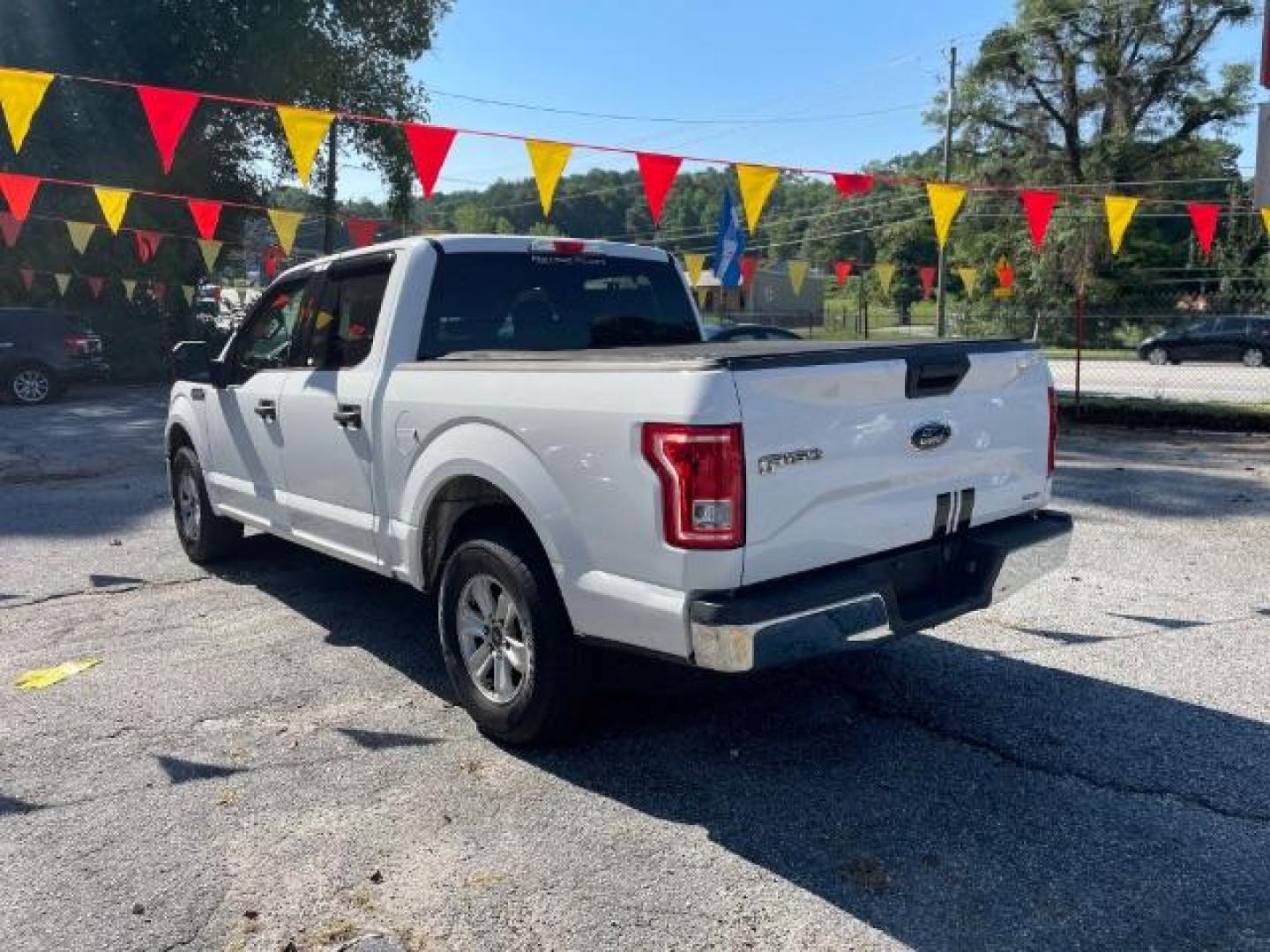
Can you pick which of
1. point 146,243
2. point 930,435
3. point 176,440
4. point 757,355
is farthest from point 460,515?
point 146,243

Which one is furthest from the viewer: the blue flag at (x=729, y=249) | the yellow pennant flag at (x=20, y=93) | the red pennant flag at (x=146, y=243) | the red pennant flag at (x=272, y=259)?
the red pennant flag at (x=272, y=259)

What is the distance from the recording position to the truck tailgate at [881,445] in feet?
10.00

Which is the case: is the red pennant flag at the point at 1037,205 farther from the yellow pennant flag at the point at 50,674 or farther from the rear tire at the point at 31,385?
the rear tire at the point at 31,385

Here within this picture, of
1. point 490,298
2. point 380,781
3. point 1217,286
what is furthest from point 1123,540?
point 1217,286

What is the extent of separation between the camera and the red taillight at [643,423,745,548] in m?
2.93

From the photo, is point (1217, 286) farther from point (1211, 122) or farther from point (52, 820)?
point (52, 820)

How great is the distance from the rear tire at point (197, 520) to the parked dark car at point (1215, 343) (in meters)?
29.4

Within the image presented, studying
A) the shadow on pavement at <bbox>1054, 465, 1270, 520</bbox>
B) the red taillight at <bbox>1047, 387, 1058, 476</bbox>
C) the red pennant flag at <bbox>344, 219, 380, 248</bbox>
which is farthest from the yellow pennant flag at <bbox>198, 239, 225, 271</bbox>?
the red taillight at <bbox>1047, 387, 1058, 476</bbox>

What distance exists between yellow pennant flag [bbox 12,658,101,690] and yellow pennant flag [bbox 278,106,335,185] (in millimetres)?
5866

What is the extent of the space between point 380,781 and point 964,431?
2.48 meters

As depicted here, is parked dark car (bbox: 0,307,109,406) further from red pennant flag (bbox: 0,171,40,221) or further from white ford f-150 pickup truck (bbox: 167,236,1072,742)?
white ford f-150 pickup truck (bbox: 167,236,1072,742)

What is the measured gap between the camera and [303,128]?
931cm

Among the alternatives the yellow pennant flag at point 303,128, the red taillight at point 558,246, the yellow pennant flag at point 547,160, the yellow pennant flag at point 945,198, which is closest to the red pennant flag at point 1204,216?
the yellow pennant flag at point 945,198

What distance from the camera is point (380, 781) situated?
11.8 ft
